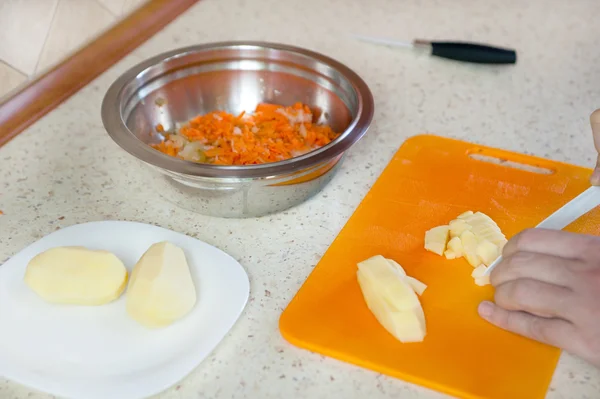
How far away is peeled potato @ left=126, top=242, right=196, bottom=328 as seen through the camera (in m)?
0.76

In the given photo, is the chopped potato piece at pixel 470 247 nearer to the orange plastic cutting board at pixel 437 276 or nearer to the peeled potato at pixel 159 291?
the orange plastic cutting board at pixel 437 276

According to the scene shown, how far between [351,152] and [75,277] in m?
0.56

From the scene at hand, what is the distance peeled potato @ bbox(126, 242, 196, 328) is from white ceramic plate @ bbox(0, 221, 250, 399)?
19 mm

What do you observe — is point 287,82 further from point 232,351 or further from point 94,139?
point 232,351

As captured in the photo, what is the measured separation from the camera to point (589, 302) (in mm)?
723

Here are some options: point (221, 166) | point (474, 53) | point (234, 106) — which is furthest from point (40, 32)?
point (474, 53)

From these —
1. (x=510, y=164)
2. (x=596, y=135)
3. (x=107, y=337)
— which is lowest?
(x=107, y=337)

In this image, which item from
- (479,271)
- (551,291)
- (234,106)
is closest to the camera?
(551,291)

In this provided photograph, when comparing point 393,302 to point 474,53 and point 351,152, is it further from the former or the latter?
point 474,53

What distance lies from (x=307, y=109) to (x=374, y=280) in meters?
0.50

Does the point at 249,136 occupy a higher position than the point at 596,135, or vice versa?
the point at 596,135

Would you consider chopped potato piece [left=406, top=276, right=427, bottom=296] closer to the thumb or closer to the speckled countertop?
the speckled countertop

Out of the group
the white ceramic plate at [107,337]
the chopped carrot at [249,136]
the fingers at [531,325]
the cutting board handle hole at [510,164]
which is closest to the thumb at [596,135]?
the cutting board handle hole at [510,164]

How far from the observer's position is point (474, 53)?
1.43 metres
